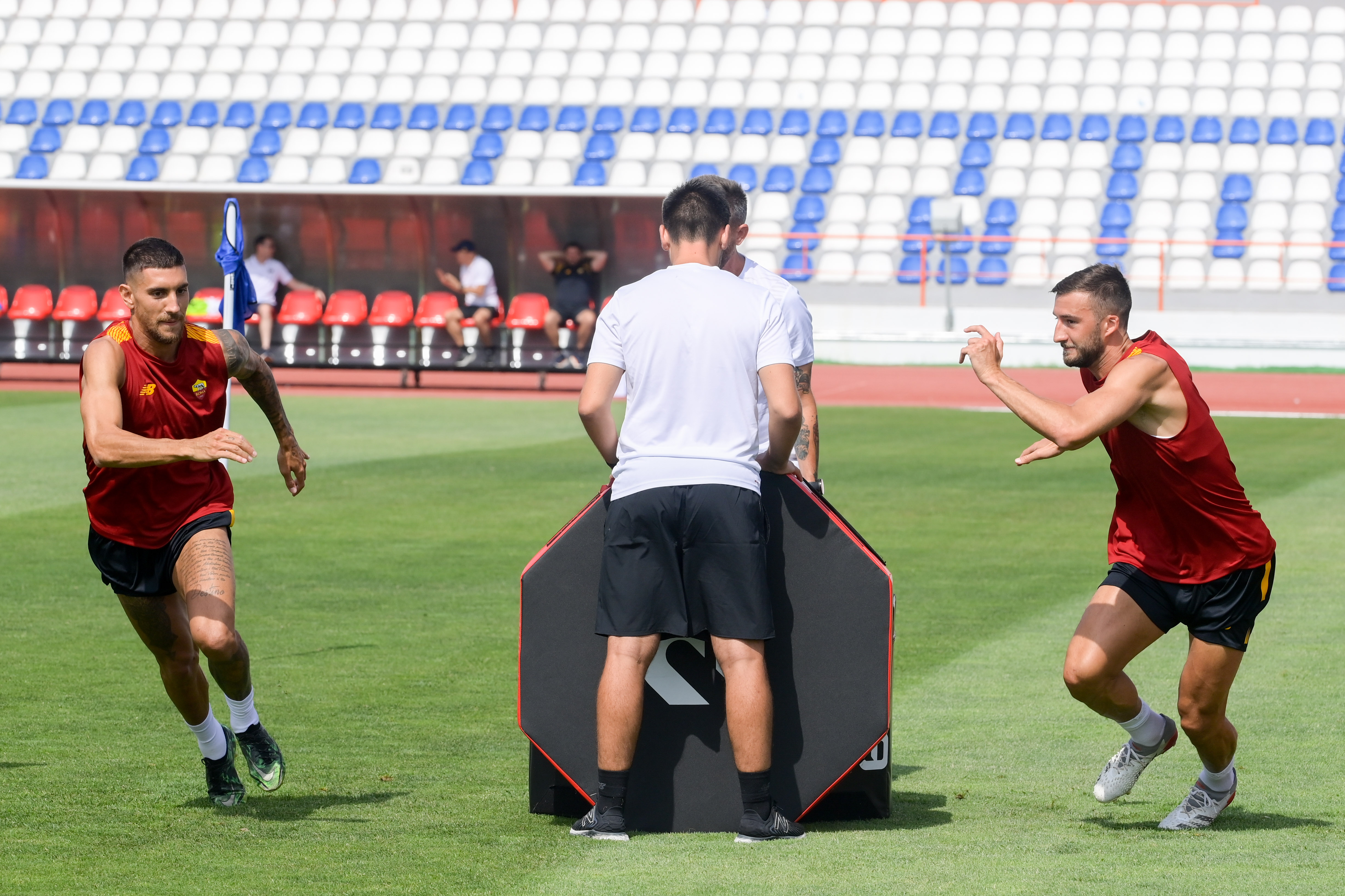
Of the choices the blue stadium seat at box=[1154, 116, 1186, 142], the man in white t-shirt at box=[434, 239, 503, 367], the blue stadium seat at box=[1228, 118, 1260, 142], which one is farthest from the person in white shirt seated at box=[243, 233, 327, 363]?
the blue stadium seat at box=[1228, 118, 1260, 142]

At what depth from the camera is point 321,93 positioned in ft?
119

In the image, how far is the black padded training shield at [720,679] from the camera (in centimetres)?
543

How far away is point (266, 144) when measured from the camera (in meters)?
34.6

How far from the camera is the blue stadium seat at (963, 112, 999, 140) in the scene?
107 feet

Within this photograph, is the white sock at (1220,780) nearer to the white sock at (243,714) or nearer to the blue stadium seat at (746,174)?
the white sock at (243,714)

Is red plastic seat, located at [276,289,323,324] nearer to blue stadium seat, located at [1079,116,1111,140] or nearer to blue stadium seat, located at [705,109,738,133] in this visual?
blue stadium seat, located at [705,109,738,133]

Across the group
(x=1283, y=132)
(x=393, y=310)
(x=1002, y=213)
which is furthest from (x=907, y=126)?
(x=393, y=310)

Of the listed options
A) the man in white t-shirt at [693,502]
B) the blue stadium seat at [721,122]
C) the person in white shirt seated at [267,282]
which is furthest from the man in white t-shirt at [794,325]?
the blue stadium seat at [721,122]

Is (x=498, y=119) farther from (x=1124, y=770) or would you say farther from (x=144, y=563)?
(x=1124, y=770)

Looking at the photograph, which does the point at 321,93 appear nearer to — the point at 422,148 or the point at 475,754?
the point at 422,148

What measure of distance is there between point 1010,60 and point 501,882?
3152 centimetres

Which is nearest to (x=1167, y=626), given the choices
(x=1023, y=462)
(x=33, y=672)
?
(x=1023, y=462)

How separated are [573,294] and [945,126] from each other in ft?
36.4

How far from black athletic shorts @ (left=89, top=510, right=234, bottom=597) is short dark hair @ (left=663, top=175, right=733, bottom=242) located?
1.71 meters
